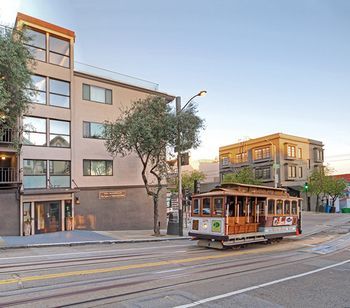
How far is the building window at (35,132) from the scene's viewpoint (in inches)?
894

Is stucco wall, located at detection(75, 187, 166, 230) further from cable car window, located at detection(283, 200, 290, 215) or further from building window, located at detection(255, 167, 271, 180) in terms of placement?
building window, located at detection(255, 167, 271, 180)

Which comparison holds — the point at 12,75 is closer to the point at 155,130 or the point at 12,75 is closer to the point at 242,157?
the point at 155,130

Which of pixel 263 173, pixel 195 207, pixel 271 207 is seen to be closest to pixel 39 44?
pixel 195 207

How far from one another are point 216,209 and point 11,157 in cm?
1455

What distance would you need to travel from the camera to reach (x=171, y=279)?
947cm

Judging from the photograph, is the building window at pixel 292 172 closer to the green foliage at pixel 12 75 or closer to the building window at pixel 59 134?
the building window at pixel 59 134

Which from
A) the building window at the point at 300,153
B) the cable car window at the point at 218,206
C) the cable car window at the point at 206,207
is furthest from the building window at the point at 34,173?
the building window at the point at 300,153

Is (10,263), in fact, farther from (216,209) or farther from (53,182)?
(53,182)

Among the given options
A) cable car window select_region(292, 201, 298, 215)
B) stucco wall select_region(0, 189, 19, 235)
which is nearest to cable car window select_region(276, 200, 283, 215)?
cable car window select_region(292, 201, 298, 215)

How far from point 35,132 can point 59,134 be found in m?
1.69

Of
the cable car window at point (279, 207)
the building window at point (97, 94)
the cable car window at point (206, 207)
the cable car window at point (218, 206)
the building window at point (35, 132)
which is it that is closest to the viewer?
the cable car window at point (218, 206)

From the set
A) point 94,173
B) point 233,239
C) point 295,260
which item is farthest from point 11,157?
point 295,260

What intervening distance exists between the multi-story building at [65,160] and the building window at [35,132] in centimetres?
6

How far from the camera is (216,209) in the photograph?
16.4 meters
